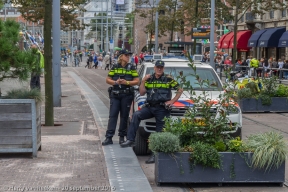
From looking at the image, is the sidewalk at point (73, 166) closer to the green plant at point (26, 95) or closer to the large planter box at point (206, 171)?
the large planter box at point (206, 171)

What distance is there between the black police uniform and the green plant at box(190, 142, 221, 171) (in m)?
1.97

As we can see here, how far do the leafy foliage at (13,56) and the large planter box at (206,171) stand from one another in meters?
2.80

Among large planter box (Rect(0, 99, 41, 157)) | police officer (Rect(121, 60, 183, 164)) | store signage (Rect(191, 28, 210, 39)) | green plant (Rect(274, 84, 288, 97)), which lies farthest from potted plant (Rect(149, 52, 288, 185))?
store signage (Rect(191, 28, 210, 39))

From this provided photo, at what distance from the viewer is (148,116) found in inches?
410

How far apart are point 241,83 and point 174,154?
13065 mm

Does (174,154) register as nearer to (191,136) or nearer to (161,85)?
(191,136)

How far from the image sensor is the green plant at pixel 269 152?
820cm

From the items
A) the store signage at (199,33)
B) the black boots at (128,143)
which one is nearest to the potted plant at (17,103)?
the black boots at (128,143)

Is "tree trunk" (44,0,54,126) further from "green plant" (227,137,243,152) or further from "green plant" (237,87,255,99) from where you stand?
"green plant" (237,87,255,99)

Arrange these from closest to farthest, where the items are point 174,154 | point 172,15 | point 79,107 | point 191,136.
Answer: point 174,154, point 191,136, point 79,107, point 172,15

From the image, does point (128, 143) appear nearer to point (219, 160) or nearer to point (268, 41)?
point (219, 160)

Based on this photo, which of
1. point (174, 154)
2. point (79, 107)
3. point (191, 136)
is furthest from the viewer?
point (79, 107)

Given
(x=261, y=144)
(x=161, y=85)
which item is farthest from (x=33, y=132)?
(x=261, y=144)

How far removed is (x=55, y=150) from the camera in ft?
35.6
